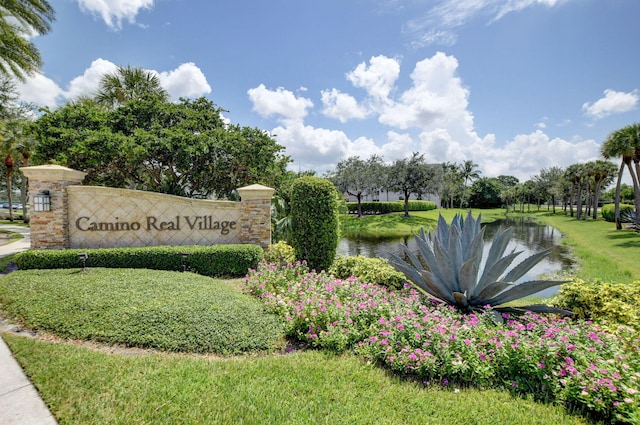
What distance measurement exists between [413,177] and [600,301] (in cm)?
2811

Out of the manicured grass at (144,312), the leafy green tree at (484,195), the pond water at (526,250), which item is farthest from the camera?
the leafy green tree at (484,195)

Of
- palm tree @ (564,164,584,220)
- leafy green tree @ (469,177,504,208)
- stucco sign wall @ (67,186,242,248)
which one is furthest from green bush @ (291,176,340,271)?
leafy green tree @ (469,177,504,208)

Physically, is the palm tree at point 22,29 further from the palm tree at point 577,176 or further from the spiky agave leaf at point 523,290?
the palm tree at point 577,176

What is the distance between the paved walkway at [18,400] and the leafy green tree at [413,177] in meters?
31.8

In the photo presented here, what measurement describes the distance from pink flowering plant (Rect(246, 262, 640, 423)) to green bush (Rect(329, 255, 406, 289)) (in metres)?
1.69

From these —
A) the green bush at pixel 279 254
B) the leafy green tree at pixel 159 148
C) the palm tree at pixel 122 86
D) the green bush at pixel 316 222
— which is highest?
the palm tree at pixel 122 86

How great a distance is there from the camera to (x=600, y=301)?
4.85 meters

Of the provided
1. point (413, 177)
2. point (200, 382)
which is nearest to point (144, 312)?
point (200, 382)

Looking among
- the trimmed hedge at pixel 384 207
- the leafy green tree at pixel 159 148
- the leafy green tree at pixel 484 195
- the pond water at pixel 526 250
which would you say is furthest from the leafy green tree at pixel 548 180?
the leafy green tree at pixel 159 148

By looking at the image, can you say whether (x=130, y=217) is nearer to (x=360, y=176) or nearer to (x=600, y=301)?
(x=600, y=301)

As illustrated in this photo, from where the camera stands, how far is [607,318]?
4523mm

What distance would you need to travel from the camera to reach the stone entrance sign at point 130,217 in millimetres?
7641

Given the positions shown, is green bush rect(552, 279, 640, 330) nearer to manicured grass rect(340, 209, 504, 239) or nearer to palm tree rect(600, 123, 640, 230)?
manicured grass rect(340, 209, 504, 239)

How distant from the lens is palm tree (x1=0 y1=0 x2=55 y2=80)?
12.3m
